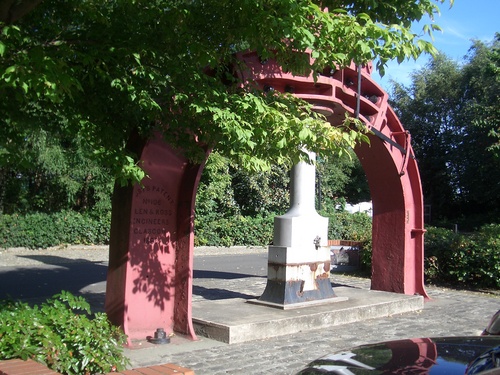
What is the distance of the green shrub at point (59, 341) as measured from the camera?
4043mm

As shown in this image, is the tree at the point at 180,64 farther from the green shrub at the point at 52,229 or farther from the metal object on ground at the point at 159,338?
the green shrub at the point at 52,229

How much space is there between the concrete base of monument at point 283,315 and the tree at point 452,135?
2274 cm

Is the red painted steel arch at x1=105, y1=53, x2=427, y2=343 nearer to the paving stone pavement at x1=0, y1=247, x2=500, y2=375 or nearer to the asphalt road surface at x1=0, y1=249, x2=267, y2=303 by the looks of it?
the paving stone pavement at x1=0, y1=247, x2=500, y2=375

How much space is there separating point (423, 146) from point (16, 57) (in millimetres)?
35666

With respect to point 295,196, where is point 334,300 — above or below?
below

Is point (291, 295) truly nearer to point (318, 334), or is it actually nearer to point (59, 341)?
point (318, 334)

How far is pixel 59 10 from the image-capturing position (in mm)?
6258

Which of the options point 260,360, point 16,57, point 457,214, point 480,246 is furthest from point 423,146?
point 16,57

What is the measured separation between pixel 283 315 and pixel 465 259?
7.19 m

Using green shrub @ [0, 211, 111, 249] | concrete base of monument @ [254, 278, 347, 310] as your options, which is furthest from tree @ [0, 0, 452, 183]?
green shrub @ [0, 211, 111, 249]

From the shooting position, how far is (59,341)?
13.8ft

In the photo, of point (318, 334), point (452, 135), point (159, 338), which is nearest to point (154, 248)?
point (159, 338)

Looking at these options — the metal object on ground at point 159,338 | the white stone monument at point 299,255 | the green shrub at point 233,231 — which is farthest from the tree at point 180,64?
the green shrub at point 233,231

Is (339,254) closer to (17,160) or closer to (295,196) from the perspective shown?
(295,196)
